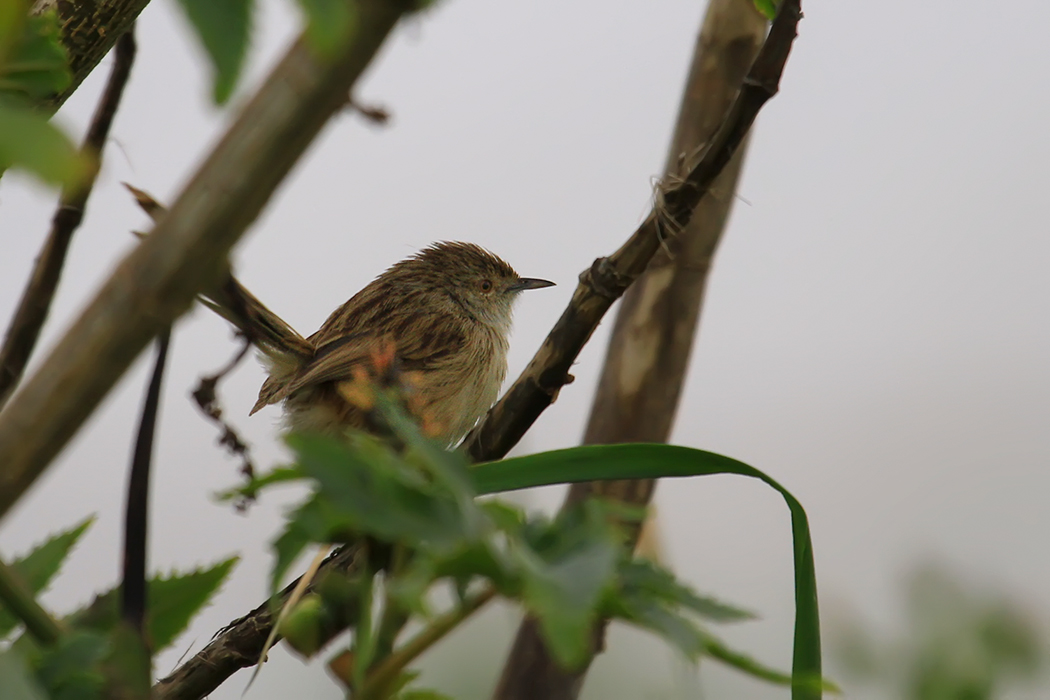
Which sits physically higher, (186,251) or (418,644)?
(186,251)

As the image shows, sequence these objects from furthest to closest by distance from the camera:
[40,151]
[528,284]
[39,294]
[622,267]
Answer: [528,284] < [39,294] < [622,267] < [40,151]

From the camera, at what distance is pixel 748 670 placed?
49cm

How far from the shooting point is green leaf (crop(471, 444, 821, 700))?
0.75 meters

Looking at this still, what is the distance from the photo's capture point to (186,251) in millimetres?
378

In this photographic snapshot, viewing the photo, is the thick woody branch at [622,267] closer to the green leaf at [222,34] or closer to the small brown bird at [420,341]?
the green leaf at [222,34]

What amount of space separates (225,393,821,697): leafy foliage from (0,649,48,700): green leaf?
0.11 metres

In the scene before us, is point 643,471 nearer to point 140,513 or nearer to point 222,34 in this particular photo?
point 140,513

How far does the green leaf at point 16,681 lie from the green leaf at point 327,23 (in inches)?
11.5

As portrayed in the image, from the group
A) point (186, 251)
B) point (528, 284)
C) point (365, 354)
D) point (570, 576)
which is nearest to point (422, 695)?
point (570, 576)

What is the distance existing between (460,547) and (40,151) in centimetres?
23

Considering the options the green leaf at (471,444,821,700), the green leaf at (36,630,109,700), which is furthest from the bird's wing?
the green leaf at (36,630,109,700)

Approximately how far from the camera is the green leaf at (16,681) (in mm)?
436

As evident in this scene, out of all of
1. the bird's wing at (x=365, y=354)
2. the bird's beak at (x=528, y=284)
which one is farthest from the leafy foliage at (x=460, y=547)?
the bird's beak at (x=528, y=284)

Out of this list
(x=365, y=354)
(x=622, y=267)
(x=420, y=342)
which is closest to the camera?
(x=622, y=267)
